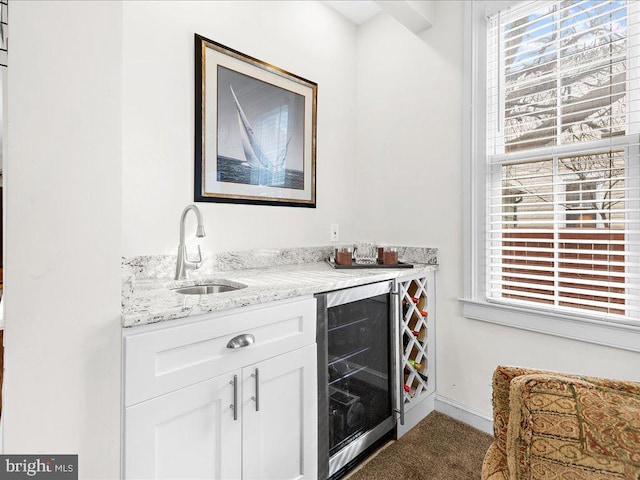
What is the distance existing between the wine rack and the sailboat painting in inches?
39.3

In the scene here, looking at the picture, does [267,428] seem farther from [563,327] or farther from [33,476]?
[563,327]

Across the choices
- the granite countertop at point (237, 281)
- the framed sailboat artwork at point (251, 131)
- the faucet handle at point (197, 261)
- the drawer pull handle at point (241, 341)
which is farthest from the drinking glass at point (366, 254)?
the drawer pull handle at point (241, 341)

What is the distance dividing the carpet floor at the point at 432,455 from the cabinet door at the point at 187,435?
0.79m

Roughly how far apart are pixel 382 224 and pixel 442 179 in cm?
54

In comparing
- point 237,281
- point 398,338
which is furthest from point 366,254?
point 237,281

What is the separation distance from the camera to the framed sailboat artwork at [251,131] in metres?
1.78

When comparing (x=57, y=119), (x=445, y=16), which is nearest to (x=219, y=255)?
(x=57, y=119)

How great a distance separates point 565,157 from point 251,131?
5.54 feet

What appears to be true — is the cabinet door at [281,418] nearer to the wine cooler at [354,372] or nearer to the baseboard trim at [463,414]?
the wine cooler at [354,372]

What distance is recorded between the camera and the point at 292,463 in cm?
134

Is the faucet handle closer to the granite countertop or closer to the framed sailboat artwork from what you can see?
the granite countertop

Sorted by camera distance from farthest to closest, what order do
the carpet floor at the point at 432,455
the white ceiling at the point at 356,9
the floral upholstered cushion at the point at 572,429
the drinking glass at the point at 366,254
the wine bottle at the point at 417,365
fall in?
1. the white ceiling at the point at 356,9
2. the drinking glass at the point at 366,254
3. the wine bottle at the point at 417,365
4. the carpet floor at the point at 432,455
5. the floral upholstered cushion at the point at 572,429

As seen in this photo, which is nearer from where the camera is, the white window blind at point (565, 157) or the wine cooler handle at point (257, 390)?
the wine cooler handle at point (257, 390)

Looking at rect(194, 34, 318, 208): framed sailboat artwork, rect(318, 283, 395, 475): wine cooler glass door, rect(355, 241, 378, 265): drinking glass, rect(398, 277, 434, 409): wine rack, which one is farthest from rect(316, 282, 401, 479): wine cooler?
rect(194, 34, 318, 208): framed sailboat artwork
